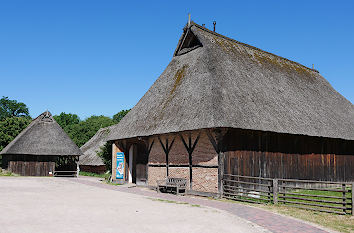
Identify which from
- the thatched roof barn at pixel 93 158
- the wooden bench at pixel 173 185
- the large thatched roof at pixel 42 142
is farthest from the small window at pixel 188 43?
the large thatched roof at pixel 42 142

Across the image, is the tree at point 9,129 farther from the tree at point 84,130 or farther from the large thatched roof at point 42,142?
the tree at point 84,130

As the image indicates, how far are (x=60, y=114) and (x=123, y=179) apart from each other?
61.4 m

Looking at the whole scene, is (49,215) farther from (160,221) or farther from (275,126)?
(275,126)

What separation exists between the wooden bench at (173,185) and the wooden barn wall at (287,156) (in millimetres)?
2403

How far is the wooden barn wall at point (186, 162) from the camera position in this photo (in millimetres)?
14930

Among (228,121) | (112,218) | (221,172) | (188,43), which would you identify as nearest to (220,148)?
(221,172)

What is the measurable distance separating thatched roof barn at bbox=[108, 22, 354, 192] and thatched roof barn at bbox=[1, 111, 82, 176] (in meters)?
13.1

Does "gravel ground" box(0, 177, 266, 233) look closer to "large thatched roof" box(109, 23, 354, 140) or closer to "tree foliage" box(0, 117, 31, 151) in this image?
"large thatched roof" box(109, 23, 354, 140)

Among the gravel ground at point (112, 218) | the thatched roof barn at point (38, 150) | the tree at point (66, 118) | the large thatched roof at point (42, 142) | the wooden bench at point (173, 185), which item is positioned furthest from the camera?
the tree at point (66, 118)

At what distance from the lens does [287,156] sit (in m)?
17.1

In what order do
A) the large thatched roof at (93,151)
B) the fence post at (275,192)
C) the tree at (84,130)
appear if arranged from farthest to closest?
the tree at (84,130), the large thatched roof at (93,151), the fence post at (275,192)

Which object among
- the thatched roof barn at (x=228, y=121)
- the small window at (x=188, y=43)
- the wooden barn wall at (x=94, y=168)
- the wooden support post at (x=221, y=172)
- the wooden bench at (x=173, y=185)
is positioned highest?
the small window at (x=188, y=43)

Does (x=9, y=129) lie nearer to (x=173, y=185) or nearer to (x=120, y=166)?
(x=120, y=166)

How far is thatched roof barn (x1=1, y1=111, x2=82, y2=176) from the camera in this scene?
32000 millimetres
